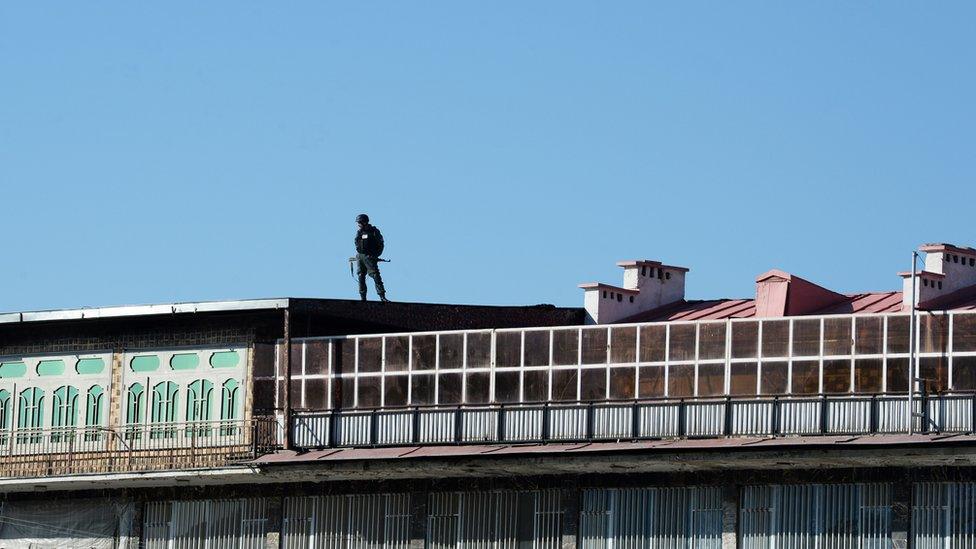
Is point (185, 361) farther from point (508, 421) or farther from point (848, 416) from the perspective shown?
point (848, 416)

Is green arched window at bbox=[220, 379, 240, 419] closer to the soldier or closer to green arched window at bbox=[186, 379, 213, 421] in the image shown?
green arched window at bbox=[186, 379, 213, 421]

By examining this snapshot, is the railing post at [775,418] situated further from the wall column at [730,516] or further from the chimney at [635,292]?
the chimney at [635,292]

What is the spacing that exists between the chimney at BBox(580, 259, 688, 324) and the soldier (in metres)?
5.25

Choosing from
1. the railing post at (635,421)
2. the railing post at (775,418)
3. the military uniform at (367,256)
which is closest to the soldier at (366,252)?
the military uniform at (367,256)

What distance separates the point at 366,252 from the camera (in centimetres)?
6481

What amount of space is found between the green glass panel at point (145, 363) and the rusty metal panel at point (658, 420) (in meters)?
13.7

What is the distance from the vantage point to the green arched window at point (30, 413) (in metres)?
64.6

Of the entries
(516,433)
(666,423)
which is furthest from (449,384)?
(666,423)

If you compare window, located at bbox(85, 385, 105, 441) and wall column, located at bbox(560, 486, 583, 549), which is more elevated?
window, located at bbox(85, 385, 105, 441)

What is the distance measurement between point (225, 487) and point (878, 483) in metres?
17.2

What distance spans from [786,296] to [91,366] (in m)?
17.7

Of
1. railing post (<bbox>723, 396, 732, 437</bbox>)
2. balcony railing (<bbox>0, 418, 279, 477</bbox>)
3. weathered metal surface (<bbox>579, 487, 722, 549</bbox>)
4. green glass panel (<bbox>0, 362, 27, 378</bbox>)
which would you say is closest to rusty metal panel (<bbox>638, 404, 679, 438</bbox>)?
railing post (<bbox>723, 396, 732, 437</bbox>)

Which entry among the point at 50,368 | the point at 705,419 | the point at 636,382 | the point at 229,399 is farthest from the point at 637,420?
the point at 50,368

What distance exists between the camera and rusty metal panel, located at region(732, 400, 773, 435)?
2153 inches
